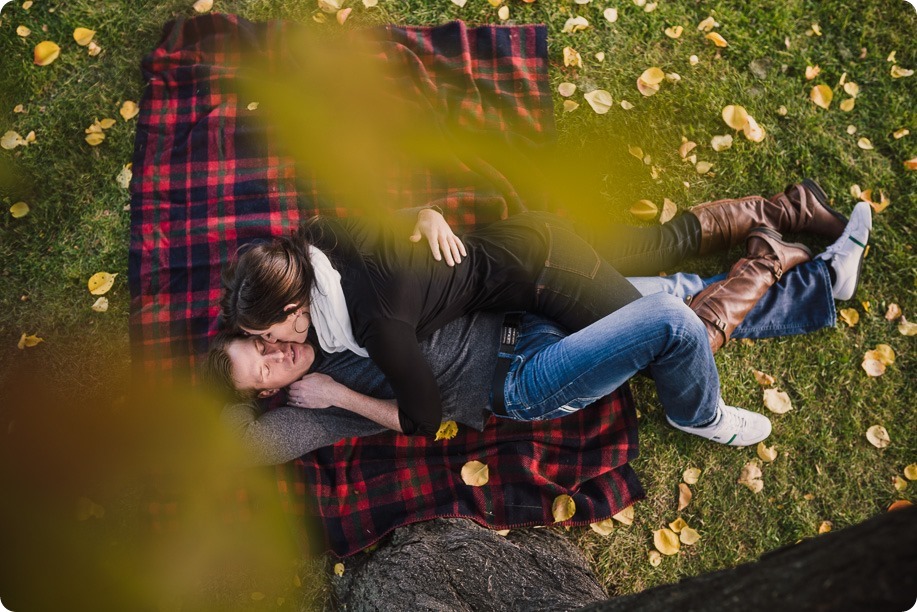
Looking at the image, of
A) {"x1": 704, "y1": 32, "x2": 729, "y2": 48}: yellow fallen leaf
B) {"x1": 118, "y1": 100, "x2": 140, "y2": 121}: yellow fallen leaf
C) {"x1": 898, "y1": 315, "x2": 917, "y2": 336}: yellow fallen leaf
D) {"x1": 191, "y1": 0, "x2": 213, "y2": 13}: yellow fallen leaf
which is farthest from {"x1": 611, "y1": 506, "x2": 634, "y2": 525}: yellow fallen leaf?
{"x1": 191, "y1": 0, "x2": 213, "y2": 13}: yellow fallen leaf

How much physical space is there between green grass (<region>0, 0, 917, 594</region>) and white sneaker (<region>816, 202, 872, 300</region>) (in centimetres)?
18

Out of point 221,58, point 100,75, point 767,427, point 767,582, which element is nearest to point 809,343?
point 767,427

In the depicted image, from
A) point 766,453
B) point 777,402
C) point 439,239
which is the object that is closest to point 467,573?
point 439,239

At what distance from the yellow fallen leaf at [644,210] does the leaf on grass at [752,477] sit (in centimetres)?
152

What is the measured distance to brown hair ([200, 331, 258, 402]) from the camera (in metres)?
2.94

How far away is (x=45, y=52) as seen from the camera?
4.15 meters

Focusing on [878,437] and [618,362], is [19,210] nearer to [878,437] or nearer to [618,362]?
[618,362]

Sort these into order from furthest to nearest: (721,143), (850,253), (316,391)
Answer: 1. (721,143)
2. (850,253)
3. (316,391)

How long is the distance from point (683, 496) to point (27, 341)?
3.85 m

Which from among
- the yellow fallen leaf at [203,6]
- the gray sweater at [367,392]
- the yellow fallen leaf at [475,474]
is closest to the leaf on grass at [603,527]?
the yellow fallen leaf at [475,474]

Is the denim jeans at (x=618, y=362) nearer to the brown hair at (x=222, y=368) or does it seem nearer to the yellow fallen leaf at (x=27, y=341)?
the brown hair at (x=222, y=368)

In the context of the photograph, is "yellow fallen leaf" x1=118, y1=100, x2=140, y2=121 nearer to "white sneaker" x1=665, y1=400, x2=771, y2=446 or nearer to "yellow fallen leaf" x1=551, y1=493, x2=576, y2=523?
"yellow fallen leaf" x1=551, y1=493, x2=576, y2=523

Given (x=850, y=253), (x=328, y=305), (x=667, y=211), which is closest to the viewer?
(x=328, y=305)

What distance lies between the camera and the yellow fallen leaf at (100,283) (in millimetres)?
3775
